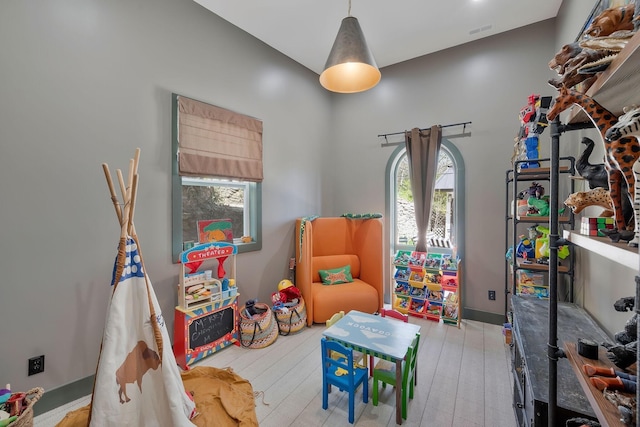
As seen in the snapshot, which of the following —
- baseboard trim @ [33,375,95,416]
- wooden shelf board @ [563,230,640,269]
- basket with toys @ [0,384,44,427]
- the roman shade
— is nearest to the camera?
wooden shelf board @ [563,230,640,269]

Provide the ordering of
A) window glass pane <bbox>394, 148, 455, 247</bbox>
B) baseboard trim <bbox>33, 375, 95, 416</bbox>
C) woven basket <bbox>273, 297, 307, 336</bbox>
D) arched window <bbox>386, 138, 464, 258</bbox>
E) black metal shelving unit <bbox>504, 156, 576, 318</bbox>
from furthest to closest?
1. window glass pane <bbox>394, 148, 455, 247</bbox>
2. arched window <bbox>386, 138, 464, 258</bbox>
3. woven basket <bbox>273, 297, 307, 336</bbox>
4. black metal shelving unit <bbox>504, 156, 576, 318</bbox>
5. baseboard trim <bbox>33, 375, 95, 416</bbox>

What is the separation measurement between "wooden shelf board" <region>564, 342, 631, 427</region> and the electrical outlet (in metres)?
2.83

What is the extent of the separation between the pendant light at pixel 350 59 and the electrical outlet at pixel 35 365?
2751 millimetres

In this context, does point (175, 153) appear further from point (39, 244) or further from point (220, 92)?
point (39, 244)

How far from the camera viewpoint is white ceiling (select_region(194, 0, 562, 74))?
8.77ft

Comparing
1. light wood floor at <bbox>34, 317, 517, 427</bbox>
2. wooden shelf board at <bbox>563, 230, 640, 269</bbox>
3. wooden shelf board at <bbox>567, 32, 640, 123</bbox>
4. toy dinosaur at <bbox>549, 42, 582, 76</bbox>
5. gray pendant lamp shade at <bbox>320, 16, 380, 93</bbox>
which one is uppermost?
gray pendant lamp shade at <bbox>320, 16, 380, 93</bbox>

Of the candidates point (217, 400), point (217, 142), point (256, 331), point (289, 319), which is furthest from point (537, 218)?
point (217, 142)

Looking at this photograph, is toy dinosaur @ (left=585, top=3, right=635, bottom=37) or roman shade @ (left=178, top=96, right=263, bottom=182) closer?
toy dinosaur @ (left=585, top=3, right=635, bottom=37)

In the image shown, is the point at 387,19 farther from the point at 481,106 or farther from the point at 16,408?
the point at 16,408

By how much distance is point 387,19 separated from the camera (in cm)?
288

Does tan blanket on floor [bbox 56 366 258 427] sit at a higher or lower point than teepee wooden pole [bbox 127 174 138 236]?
lower

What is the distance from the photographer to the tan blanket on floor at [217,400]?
1.77 metres

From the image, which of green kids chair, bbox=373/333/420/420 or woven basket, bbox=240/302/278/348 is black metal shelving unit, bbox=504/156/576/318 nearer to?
green kids chair, bbox=373/333/420/420

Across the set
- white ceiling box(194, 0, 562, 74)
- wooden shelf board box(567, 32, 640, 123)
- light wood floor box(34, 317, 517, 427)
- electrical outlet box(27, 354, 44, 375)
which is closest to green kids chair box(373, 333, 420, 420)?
light wood floor box(34, 317, 517, 427)
